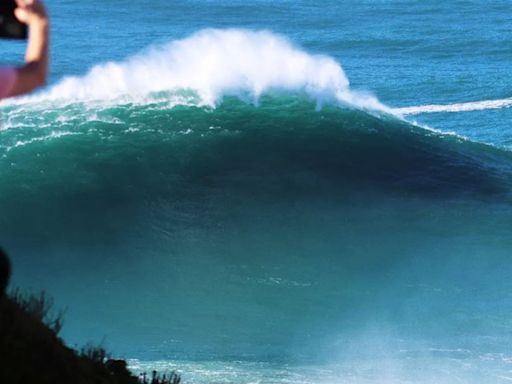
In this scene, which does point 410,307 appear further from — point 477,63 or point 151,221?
point 477,63

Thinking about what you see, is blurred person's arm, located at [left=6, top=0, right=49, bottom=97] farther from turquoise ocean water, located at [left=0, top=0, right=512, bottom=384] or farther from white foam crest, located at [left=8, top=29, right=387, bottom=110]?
white foam crest, located at [left=8, top=29, right=387, bottom=110]

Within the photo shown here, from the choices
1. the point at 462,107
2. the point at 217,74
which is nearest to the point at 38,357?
the point at 217,74

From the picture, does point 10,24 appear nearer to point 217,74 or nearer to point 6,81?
point 6,81

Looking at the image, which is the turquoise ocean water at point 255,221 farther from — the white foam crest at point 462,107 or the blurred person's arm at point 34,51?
the blurred person's arm at point 34,51

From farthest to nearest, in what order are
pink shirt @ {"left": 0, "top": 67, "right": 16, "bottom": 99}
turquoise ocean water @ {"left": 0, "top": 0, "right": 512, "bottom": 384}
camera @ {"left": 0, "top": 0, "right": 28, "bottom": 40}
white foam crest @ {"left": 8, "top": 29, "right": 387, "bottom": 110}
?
white foam crest @ {"left": 8, "top": 29, "right": 387, "bottom": 110}
turquoise ocean water @ {"left": 0, "top": 0, "right": 512, "bottom": 384}
camera @ {"left": 0, "top": 0, "right": 28, "bottom": 40}
pink shirt @ {"left": 0, "top": 67, "right": 16, "bottom": 99}

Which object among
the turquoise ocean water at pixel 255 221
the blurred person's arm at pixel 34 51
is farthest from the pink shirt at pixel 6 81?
the turquoise ocean water at pixel 255 221

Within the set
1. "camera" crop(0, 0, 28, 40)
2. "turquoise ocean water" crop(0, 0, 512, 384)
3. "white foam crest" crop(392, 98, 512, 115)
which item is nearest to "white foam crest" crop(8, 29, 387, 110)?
"turquoise ocean water" crop(0, 0, 512, 384)
